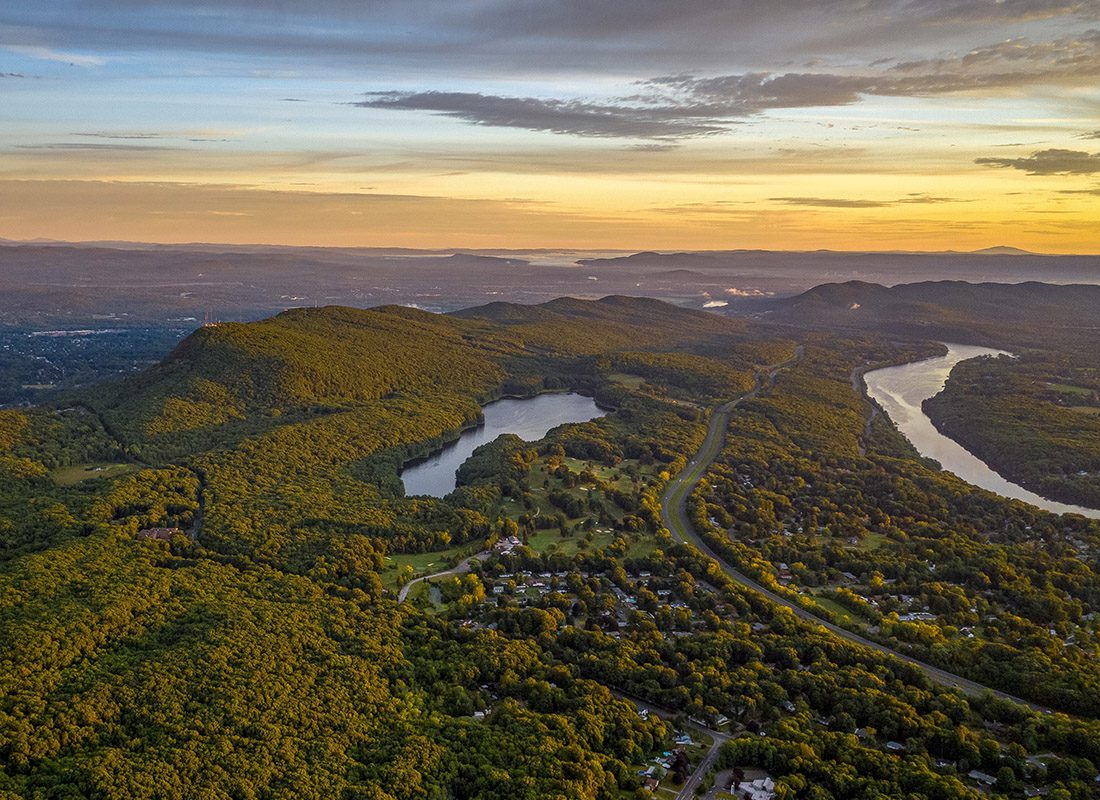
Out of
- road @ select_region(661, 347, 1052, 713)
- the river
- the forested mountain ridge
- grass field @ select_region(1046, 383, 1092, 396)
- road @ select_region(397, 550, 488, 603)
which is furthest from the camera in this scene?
grass field @ select_region(1046, 383, 1092, 396)

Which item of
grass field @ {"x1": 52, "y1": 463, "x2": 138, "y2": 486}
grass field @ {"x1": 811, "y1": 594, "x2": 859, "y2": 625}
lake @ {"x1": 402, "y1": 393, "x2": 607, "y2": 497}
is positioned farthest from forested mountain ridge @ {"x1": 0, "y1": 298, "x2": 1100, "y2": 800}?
lake @ {"x1": 402, "y1": 393, "x2": 607, "y2": 497}

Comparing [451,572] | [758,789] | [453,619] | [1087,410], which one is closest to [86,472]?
[451,572]

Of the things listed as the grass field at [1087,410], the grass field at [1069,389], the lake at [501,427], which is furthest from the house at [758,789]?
the grass field at [1069,389]

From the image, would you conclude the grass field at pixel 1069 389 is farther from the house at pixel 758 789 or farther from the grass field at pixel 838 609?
the house at pixel 758 789

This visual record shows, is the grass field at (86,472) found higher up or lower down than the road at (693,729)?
higher up

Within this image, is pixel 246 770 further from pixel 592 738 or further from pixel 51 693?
pixel 592 738

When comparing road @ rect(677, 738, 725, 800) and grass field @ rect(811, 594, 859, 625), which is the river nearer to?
grass field @ rect(811, 594, 859, 625)

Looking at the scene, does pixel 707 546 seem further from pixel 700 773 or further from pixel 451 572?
pixel 700 773
